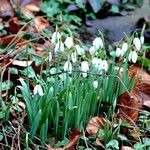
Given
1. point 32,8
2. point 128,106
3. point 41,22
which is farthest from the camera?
point 32,8

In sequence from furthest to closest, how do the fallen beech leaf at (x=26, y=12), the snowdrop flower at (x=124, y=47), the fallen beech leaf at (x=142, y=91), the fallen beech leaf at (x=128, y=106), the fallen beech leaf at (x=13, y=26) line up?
1. the fallen beech leaf at (x=26, y=12)
2. the fallen beech leaf at (x=13, y=26)
3. the fallen beech leaf at (x=142, y=91)
4. the fallen beech leaf at (x=128, y=106)
5. the snowdrop flower at (x=124, y=47)

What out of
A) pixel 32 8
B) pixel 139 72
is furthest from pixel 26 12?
pixel 139 72

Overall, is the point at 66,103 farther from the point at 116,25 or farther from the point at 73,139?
the point at 116,25

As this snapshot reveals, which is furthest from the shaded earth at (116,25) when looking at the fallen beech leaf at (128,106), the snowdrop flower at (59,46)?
the snowdrop flower at (59,46)

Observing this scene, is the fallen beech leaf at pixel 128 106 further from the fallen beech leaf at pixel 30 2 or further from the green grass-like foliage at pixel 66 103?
the fallen beech leaf at pixel 30 2

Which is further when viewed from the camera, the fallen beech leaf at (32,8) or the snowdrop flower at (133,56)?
the fallen beech leaf at (32,8)

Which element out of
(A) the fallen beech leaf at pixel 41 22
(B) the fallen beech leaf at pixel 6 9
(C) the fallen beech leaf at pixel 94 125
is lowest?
(C) the fallen beech leaf at pixel 94 125

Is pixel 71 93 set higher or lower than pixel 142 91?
higher

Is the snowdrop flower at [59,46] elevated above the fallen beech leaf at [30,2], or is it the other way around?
the snowdrop flower at [59,46]
